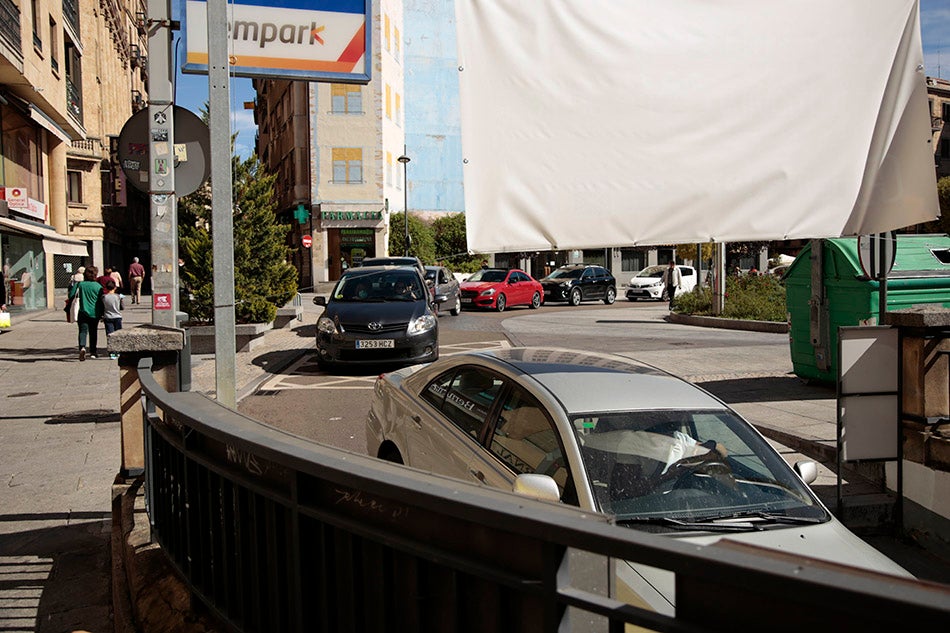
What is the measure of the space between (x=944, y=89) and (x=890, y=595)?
226ft

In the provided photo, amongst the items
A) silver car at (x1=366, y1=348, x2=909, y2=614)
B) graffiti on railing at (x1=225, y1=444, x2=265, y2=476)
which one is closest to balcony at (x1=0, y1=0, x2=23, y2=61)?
silver car at (x1=366, y1=348, x2=909, y2=614)

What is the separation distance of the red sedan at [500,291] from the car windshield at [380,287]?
49.2ft

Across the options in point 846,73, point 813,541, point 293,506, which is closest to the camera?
point 293,506

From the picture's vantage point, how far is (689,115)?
329cm

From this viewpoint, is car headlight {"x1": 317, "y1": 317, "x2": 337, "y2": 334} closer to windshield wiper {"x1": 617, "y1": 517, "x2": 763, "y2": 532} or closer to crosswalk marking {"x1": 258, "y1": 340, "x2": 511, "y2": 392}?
crosswalk marking {"x1": 258, "y1": 340, "x2": 511, "y2": 392}

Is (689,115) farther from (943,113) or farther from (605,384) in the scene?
(943,113)

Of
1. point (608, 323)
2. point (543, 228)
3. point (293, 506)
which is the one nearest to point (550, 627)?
point (293, 506)

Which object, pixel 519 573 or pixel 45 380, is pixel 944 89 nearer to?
pixel 45 380

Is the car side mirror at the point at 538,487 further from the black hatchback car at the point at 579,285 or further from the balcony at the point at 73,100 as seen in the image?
the balcony at the point at 73,100

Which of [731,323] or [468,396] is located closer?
[468,396]

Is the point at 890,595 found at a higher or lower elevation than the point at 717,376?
higher

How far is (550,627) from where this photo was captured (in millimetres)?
1752

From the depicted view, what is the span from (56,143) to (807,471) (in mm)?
35435

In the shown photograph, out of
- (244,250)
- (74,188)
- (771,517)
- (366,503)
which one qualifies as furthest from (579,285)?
(366,503)
